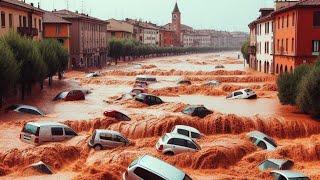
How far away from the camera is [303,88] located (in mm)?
36125

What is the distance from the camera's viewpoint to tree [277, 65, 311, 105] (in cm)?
4041

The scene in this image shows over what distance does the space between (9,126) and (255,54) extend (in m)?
63.9

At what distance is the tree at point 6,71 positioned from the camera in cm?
3809

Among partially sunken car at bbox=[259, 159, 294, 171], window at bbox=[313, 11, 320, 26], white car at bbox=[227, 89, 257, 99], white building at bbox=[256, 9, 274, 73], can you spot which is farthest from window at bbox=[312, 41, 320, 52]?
partially sunken car at bbox=[259, 159, 294, 171]

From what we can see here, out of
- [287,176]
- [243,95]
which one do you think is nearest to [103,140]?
[287,176]

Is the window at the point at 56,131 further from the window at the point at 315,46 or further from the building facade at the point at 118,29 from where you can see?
the building facade at the point at 118,29

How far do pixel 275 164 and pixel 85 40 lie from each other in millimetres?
83851

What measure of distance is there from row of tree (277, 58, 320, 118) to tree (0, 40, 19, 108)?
71.4 feet

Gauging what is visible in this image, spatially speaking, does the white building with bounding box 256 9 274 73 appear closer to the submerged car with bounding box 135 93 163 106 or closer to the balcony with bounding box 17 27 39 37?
the submerged car with bounding box 135 93 163 106

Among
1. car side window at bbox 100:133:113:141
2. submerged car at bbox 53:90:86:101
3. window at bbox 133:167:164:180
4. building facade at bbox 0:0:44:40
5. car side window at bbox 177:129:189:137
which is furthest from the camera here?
building facade at bbox 0:0:44:40

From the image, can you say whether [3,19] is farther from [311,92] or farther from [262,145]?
[262,145]

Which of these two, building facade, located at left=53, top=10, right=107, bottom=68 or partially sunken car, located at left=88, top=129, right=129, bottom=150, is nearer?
partially sunken car, located at left=88, top=129, right=129, bottom=150

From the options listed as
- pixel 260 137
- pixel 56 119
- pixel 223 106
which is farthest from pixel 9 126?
pixel 223 106

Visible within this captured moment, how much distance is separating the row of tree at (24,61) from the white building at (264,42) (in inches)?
1175
